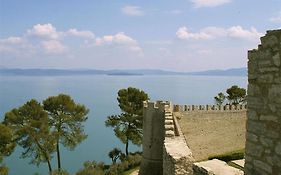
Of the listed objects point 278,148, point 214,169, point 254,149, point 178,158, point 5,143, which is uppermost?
point 278,148

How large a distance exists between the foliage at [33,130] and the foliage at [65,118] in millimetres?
1202

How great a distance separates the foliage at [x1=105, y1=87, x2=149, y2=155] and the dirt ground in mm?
9658

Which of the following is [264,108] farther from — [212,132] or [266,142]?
[212,132]

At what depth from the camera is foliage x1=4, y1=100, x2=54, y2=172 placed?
1066 inches

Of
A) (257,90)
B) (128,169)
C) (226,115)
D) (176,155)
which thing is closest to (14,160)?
(128,169)

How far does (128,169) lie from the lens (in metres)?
27.0

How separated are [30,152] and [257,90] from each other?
82.7 feet

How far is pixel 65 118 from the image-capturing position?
96.6 ft

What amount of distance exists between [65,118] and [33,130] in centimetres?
310

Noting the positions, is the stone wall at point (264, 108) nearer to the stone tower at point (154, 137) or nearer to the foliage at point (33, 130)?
the stone tower at point (154, 137)

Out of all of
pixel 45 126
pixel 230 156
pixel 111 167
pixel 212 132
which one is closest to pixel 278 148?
pixel 230 156

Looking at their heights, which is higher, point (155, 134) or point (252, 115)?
point (252, 115)

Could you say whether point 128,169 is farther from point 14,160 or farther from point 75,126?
point 14,160

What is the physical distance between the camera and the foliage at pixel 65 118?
29.3 metres
